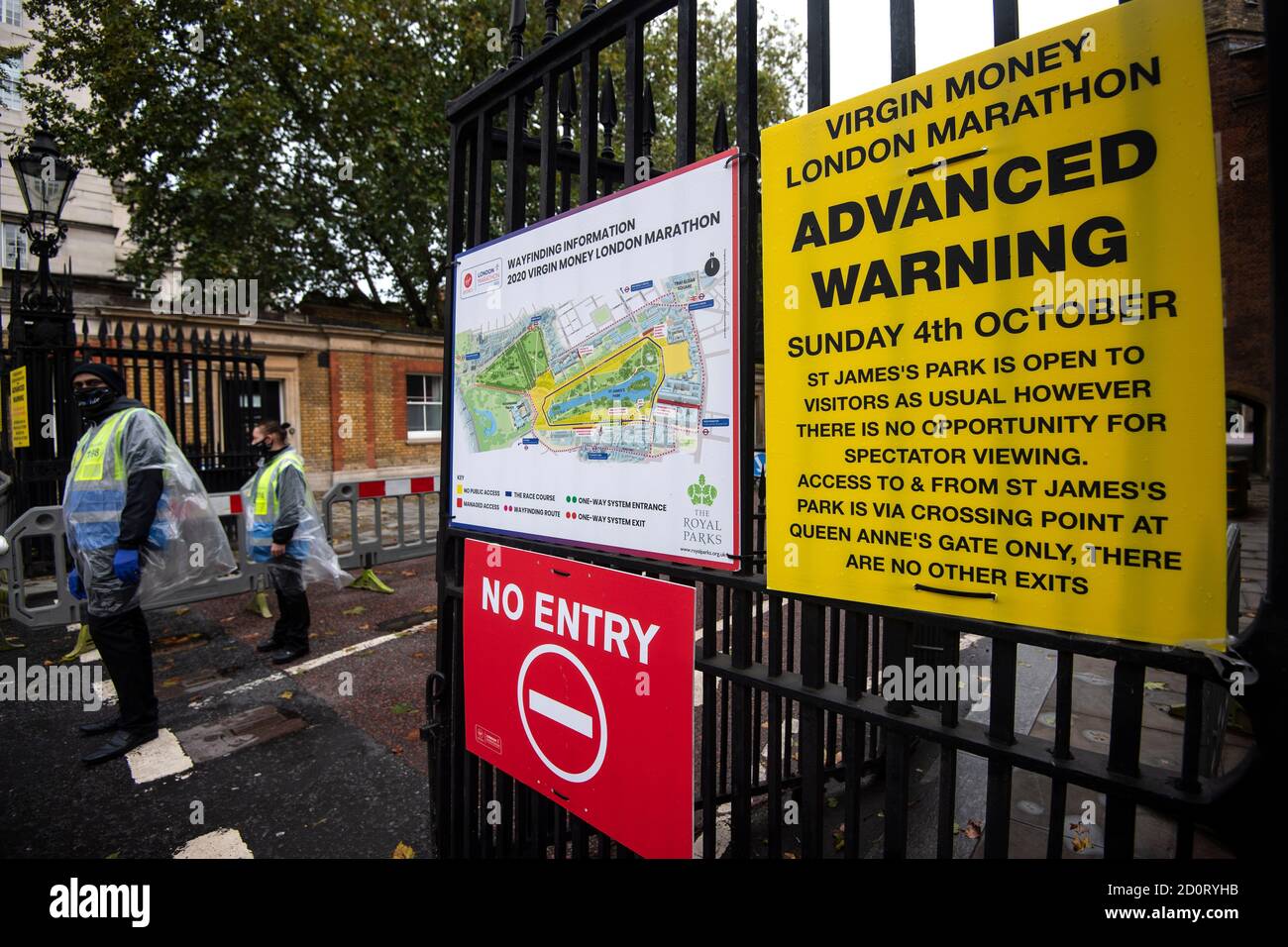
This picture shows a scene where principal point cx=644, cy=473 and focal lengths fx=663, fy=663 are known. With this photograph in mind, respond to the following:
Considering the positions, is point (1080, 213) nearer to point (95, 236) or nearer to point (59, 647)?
point (59, 647)

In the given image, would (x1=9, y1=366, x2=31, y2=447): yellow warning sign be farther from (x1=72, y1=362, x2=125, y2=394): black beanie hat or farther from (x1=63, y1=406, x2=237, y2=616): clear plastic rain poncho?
(x1=63, y1=406, x2=237, y2=616): clear plastic rain poncho

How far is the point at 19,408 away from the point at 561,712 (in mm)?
8964

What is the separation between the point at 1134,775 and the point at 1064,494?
1.52ft

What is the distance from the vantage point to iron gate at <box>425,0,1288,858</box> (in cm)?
107

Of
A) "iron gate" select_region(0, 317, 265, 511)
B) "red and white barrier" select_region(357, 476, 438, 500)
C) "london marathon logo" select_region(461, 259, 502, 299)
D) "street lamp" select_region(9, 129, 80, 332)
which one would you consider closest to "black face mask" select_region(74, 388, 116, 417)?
"london marathon logo" select_region(461, 259, 502, 299)

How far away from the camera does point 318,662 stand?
5188 mm

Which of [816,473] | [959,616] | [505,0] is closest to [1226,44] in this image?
[816,473]

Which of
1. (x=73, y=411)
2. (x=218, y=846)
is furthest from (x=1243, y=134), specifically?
(x=73, y=411)

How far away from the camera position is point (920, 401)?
1224 mm

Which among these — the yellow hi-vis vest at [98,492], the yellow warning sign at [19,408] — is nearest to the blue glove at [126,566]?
the yellow hi-vis vest at [98,492]

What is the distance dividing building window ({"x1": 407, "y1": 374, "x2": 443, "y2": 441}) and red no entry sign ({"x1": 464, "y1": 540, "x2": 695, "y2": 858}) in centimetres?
1840

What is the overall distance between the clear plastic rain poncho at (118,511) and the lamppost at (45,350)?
4932 millimetres

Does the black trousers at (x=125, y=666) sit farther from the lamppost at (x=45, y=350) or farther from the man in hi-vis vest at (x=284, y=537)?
the lamppost at (x=45, y=350)

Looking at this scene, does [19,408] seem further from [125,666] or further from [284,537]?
[125,666]
